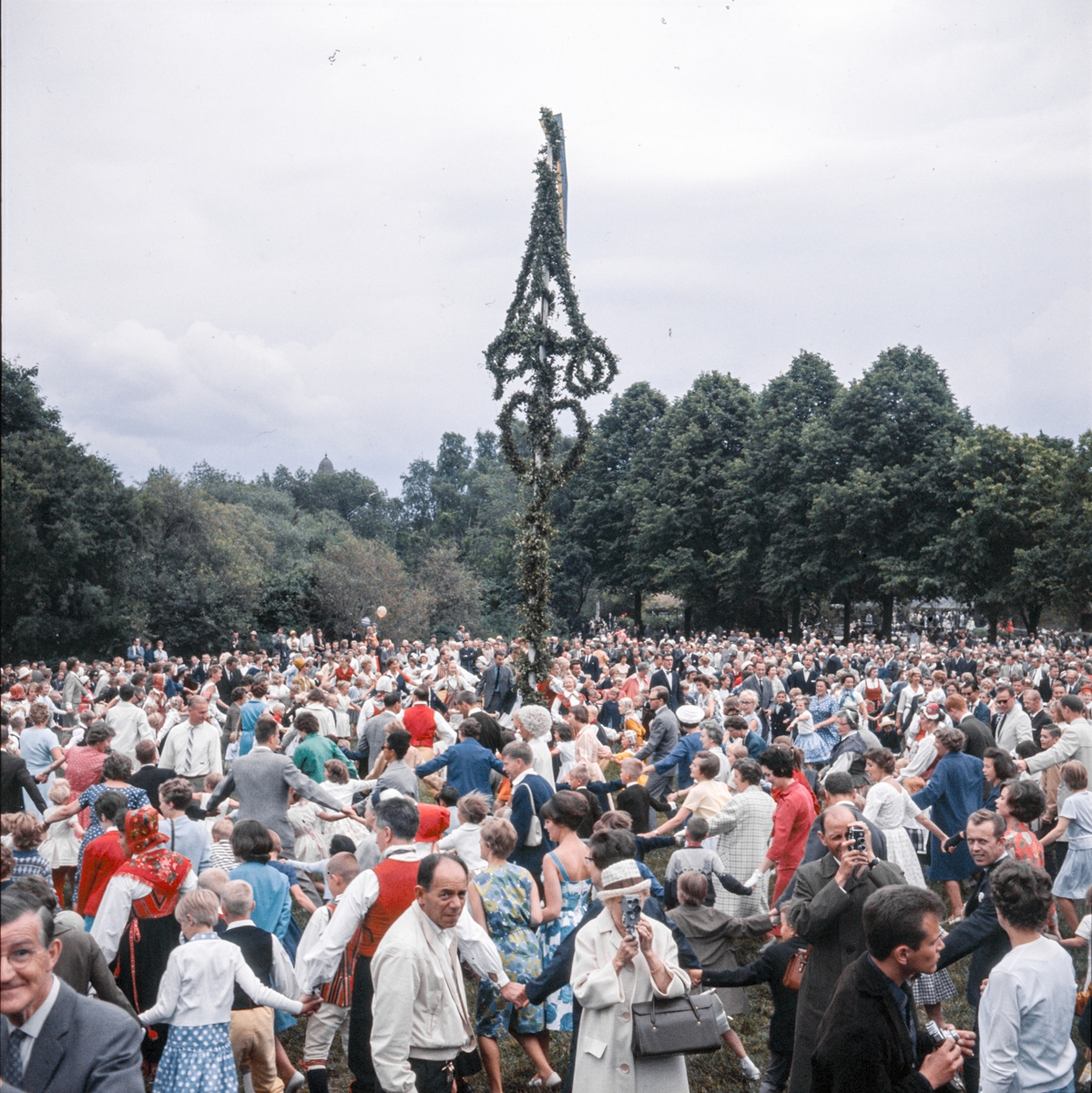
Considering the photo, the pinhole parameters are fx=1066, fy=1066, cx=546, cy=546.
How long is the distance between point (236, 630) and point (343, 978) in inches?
1462

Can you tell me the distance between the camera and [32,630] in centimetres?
3362

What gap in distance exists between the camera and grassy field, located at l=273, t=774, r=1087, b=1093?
6230 mm

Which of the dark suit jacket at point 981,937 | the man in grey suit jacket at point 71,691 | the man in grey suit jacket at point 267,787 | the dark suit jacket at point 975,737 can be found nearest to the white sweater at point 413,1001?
the dark suit jacket at point 981,937

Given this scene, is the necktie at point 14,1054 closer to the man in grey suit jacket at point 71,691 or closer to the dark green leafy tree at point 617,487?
the man in grey suit jacket at point 71,691

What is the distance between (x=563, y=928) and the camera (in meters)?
6.14

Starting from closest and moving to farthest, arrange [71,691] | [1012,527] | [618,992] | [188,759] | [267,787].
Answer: [618,992] → [267,787] → [188,759] → [71,691] → [1012,527]

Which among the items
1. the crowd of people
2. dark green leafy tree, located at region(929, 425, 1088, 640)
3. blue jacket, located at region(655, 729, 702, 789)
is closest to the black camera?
the crowd of people

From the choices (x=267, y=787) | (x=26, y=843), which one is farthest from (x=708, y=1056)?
(x=26, y=843)

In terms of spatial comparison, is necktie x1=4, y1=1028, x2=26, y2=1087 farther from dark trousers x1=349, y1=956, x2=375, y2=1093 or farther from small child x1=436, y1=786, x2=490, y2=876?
small child x1=436, y1=786, x2=490, y2=876

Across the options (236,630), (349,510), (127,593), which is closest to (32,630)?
(127,593)

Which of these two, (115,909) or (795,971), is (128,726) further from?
(795,971)

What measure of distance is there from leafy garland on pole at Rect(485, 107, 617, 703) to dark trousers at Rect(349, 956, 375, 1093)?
10.0 meters

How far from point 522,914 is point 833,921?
1810 mm

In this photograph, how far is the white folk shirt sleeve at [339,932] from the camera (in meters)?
4.57
